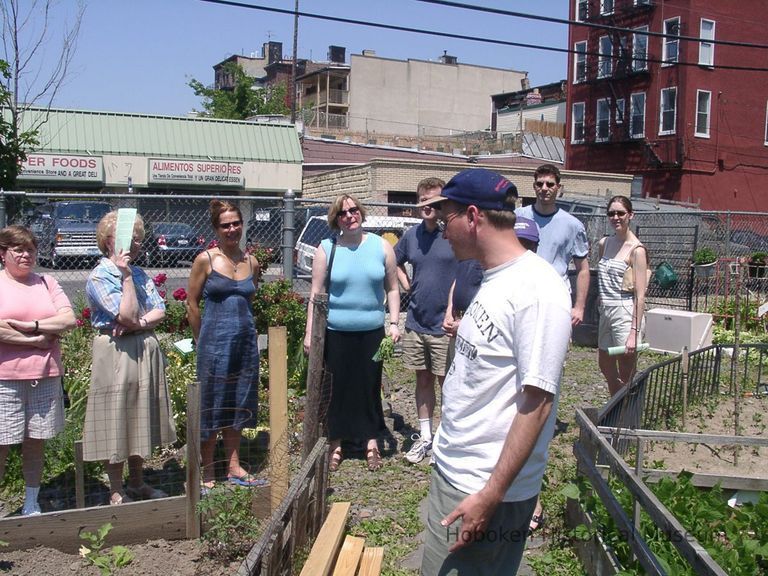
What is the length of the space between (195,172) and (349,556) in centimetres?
2849

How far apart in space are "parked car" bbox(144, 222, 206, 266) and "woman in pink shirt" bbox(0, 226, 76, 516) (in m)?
3.79

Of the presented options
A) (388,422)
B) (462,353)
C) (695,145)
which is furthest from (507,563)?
(695,145)

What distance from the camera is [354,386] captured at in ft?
18.9

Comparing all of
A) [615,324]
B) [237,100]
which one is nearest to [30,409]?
[615,324]

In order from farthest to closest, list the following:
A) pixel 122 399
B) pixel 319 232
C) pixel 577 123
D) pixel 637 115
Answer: pixel 577 123 < pixel 637 115 < pixel 319 232 < pixel 122 399

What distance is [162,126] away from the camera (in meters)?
31.2

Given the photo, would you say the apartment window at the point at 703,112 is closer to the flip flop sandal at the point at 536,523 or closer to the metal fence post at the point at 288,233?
the metal fence post at the point at 288,233

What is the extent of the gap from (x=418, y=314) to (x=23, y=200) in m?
4.58

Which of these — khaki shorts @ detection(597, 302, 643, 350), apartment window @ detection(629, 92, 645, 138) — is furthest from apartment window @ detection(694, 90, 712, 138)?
khaki shorts @ detection(597, 302, 643, 350)

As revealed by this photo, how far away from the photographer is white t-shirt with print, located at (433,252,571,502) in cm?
229

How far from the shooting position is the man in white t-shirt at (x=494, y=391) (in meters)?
2.29

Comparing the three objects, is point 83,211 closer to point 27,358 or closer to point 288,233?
point 288,233

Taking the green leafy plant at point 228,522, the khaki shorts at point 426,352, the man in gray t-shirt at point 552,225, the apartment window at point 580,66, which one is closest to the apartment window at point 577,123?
the apartment window at point 580,66

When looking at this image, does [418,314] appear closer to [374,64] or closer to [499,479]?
[499,479]
